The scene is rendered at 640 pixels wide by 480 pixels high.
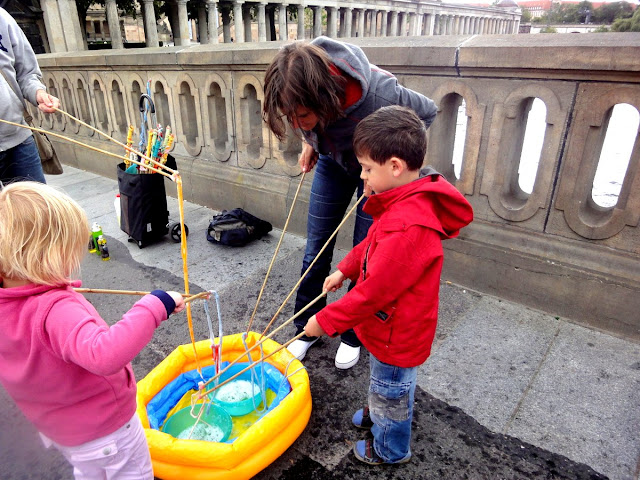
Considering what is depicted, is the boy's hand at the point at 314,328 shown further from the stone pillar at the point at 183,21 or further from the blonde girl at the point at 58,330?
the stone pillar at the point at 183,21

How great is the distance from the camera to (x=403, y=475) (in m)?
1.93

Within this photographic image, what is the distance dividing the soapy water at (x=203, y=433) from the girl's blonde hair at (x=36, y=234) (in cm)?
112

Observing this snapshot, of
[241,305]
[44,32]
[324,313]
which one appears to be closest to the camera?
[324,313]

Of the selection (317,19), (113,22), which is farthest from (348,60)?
(317,19)

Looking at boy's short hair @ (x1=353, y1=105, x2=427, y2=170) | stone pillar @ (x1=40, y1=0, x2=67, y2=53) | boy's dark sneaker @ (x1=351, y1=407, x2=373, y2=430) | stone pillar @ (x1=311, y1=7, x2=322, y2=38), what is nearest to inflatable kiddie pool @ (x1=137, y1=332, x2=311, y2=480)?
boy's dark sneaker @ (x1=351, y1=407, x2=373, y2=430)

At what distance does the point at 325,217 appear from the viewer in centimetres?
256

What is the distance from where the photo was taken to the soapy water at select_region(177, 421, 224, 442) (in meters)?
2.03

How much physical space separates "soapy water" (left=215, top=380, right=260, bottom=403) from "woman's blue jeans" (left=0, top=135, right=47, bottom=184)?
1980mm

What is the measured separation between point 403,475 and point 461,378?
744mm

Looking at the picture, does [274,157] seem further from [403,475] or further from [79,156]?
[79,156]

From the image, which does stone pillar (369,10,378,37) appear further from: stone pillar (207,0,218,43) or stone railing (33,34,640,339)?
stone railing (33,34,640,339)

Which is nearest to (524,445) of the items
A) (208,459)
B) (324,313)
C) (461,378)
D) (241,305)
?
(461,378)

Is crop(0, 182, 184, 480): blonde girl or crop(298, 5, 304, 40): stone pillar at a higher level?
crop(298, 5, 304, 40): stone pillar

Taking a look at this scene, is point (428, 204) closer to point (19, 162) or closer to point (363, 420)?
point (363, 420)
